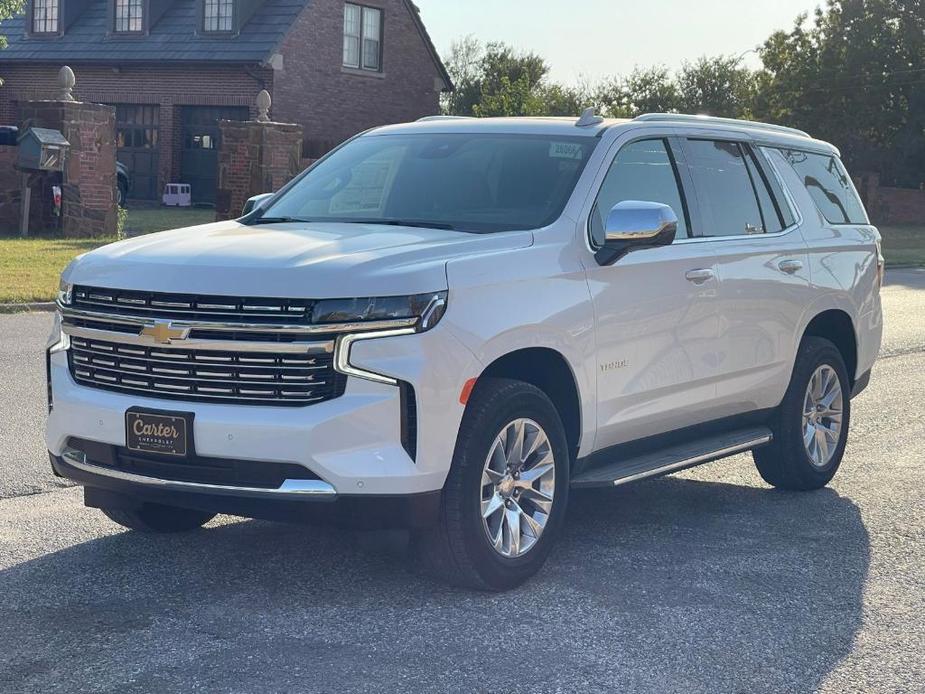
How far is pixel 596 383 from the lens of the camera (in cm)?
618

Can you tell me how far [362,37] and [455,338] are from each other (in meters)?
36.5

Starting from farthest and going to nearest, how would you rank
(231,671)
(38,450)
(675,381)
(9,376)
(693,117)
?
(9,376), (38,450), (693,117), (675,381), (231,671)

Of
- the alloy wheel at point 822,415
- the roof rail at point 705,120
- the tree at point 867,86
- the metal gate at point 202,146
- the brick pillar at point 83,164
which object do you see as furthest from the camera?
the tree at point 867,86

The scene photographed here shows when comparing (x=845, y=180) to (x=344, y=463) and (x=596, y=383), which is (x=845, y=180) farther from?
(x=344, y=463)

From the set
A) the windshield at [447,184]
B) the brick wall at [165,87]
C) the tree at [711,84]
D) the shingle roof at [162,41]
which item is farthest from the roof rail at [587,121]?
the tree at [711,84]

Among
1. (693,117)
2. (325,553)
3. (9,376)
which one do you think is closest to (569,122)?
(693,117)

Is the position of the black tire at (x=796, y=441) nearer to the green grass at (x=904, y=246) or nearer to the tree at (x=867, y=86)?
the green grass at (x=904, y=246)

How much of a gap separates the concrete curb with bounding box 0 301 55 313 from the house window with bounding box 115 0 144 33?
25.7 m

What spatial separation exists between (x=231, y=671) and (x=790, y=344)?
4.02 meters

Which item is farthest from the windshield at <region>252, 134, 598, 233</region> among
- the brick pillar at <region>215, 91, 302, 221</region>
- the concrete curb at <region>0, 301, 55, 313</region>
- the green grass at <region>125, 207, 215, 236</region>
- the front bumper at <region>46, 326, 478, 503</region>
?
the brick pillar at <region>215, 91, 302, 221</region>

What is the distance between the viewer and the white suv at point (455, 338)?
5.21 m

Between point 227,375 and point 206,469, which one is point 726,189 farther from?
point 206,469

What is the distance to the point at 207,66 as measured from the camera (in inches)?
1506

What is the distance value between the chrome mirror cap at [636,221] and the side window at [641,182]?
6.5 inches
